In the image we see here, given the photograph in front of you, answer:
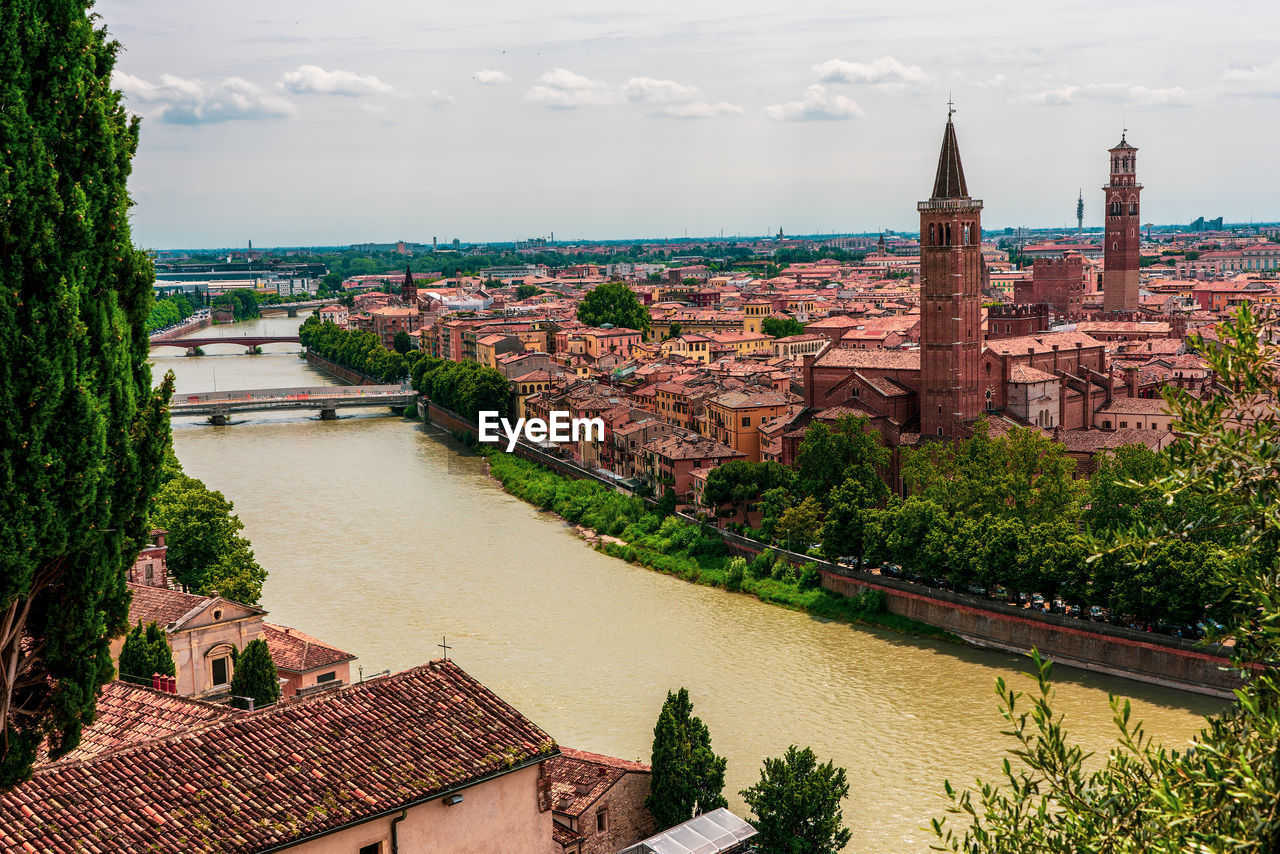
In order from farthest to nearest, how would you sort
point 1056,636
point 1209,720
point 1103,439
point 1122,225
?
point 1122,225, point 1103,439, point 1056,636, point 1209,720

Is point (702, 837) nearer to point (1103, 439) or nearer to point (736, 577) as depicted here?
point (736, 577)

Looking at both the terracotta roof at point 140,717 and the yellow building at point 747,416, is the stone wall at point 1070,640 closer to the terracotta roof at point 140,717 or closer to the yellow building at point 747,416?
the yellow building at point 747,416

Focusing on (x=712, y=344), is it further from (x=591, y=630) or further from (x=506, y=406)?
(x=591, y=630)

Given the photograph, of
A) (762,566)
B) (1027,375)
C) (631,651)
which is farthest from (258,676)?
(1027,375)

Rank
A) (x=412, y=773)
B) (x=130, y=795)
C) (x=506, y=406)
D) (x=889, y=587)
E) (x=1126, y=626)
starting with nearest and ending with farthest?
(x=130, y=795) < (x=412, y=773) < (x=1126, y=626) < (x=889, y=587) < (x=506, y=406)

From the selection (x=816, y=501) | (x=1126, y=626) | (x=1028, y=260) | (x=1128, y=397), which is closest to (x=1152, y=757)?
(x=1126, y=626)

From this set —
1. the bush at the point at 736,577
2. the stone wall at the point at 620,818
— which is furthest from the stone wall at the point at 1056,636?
the stone wall at the point at 620,818

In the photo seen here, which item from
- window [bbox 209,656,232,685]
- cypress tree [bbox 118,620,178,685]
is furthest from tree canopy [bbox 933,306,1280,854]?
window [bbox 209,656,232,685]
